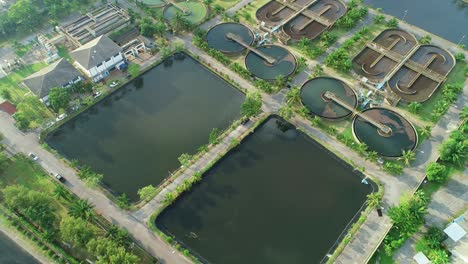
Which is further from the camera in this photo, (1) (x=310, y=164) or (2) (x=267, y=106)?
(2) (x=267, y=106)

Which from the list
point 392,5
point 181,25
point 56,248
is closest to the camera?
point 56,248

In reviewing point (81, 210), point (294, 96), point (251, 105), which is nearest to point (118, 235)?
point (81, 210)

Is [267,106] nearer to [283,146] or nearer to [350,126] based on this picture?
[283,146]

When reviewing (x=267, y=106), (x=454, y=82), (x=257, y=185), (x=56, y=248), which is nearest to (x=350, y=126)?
(x=267, y=106)

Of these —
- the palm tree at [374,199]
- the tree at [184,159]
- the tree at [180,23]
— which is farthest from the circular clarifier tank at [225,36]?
the palm tree at [374,199]

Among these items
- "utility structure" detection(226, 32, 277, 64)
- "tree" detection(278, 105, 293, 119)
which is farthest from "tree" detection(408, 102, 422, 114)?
"utility structure" detection(226, 32, 277, 64)

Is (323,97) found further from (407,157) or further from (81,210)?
(81,210)

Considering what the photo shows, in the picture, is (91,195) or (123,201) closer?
(123,201)
